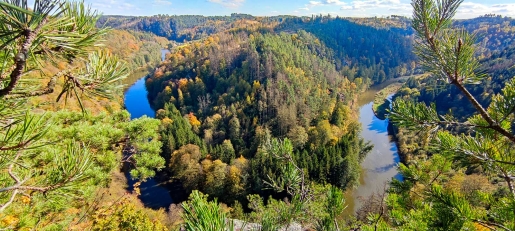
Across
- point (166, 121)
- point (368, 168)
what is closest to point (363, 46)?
point (368, 168)

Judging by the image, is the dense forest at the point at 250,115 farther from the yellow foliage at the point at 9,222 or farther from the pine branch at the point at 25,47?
the pine branch at the point at 25,47

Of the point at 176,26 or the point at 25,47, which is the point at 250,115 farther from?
the point at 176,26

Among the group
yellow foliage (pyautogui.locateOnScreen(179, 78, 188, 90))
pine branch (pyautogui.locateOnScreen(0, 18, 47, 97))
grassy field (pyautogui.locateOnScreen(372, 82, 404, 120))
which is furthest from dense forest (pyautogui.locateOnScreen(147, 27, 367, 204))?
pine branch (pyautogui.locateOnScreen(0, 18, 47, 97))

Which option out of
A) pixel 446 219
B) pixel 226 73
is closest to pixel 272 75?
pixel 226 73

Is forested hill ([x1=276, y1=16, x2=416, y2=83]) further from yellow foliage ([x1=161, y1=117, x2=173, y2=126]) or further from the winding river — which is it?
yellow foliage ([x1=161, y1=117, x2=173, y2=126])

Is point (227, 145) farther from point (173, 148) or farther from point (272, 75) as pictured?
point (272, 75)

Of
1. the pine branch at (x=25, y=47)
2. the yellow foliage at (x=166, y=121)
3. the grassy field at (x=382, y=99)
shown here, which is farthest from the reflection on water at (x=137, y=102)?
the pine branch at (x=25, y=47)

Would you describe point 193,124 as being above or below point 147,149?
below
